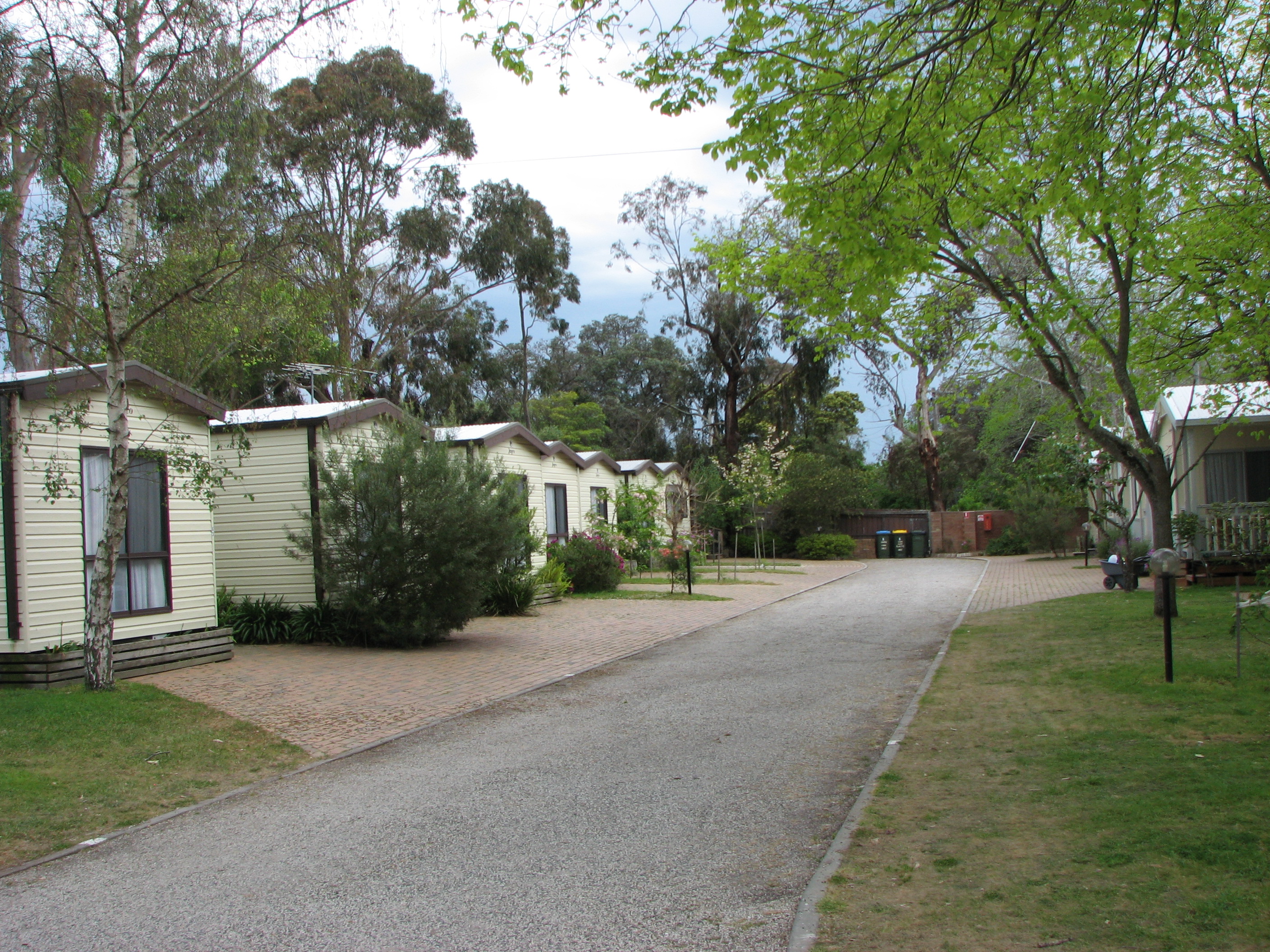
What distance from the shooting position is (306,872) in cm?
477

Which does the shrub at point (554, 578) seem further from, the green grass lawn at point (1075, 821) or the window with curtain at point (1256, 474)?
the window with curtain at point (1256, 474)

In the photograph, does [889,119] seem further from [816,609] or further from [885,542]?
[885,542]

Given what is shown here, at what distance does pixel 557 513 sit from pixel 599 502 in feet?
8.53

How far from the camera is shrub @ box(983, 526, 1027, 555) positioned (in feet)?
112

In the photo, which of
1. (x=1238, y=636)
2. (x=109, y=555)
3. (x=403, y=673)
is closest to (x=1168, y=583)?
(x=1238, y=636)

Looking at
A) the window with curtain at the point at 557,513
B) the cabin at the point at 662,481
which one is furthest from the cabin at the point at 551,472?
the cabin at the point at 662,481

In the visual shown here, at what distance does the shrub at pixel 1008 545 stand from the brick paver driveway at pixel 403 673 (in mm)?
20816

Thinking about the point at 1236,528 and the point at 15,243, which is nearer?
the point at 15,243

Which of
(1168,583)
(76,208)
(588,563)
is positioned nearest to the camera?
(1168,583)

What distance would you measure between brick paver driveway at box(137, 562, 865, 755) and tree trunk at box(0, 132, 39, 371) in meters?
4.02

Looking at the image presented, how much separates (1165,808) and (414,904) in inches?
145

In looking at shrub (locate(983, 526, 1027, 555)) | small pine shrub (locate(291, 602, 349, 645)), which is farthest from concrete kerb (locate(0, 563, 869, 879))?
shrub (locate(983, 526, 1027, 555))

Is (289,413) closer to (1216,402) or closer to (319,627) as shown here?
(319,627)

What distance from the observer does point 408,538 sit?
12.3 metres
